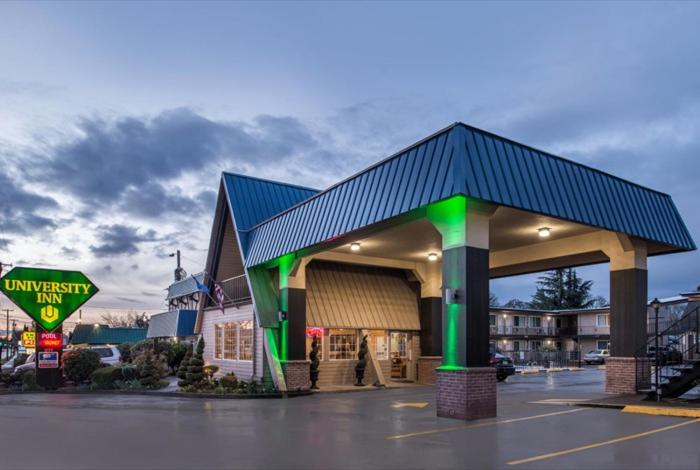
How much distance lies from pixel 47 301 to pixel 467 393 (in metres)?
19.0

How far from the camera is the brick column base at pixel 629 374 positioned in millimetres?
17469

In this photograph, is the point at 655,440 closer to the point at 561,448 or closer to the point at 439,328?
the point at 561,448

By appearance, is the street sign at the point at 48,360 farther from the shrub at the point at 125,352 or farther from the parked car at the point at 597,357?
the parked car at the point at 597,357

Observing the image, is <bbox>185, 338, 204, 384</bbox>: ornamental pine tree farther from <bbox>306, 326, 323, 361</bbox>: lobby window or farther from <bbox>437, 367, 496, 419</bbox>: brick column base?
<bbox>437, 367, 496, 419</bbox>: brick column base

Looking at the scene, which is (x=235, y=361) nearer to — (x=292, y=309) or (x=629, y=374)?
(x=292, y=309)

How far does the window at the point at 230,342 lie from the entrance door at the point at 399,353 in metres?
6.70

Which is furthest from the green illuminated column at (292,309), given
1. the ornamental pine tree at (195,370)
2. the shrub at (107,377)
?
the shrub at (107,377)

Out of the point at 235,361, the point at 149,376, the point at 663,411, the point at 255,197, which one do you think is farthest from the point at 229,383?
the point at 663,411

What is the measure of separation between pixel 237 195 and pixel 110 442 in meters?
15.1

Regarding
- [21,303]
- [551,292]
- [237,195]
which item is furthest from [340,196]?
[551,292]

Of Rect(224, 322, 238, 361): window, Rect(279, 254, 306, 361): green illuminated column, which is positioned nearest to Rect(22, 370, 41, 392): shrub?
Rect(224, 322, 238, 361): window

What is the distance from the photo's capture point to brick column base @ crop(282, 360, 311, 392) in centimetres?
2100

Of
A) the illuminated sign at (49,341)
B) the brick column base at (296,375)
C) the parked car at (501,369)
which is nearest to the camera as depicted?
the brick column base at (296,375)

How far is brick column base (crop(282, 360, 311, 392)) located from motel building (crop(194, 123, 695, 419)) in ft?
0.16
